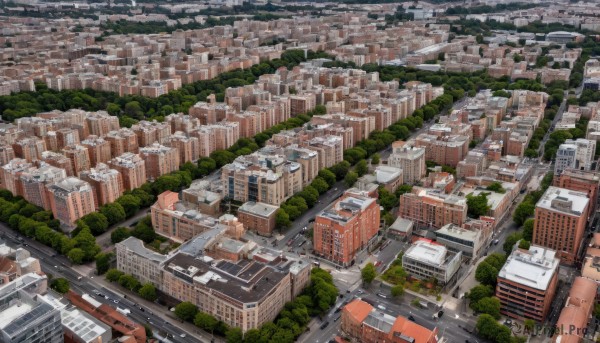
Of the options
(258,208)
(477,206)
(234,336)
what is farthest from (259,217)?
(477,206)

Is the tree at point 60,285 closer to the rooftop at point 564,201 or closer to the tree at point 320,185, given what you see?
the tree at point 320,185

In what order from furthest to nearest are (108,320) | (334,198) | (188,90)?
(188,90)
(334,198)
(108,320)

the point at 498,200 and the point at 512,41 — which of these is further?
the point at 512,41

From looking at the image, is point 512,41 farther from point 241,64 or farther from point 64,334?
point 64,334

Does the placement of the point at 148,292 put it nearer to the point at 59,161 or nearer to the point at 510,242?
the point at 59,161

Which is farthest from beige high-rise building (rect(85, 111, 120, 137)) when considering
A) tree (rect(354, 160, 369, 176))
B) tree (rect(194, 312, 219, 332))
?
tree (rect(194, 312, 219, 332))

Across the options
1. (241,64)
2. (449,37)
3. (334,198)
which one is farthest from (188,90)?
(449,37)

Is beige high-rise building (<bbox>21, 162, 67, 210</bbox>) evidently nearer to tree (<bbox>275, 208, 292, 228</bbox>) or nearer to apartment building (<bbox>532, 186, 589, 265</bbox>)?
tree (<bbox>275, 208, 292, 228</bbox>)
